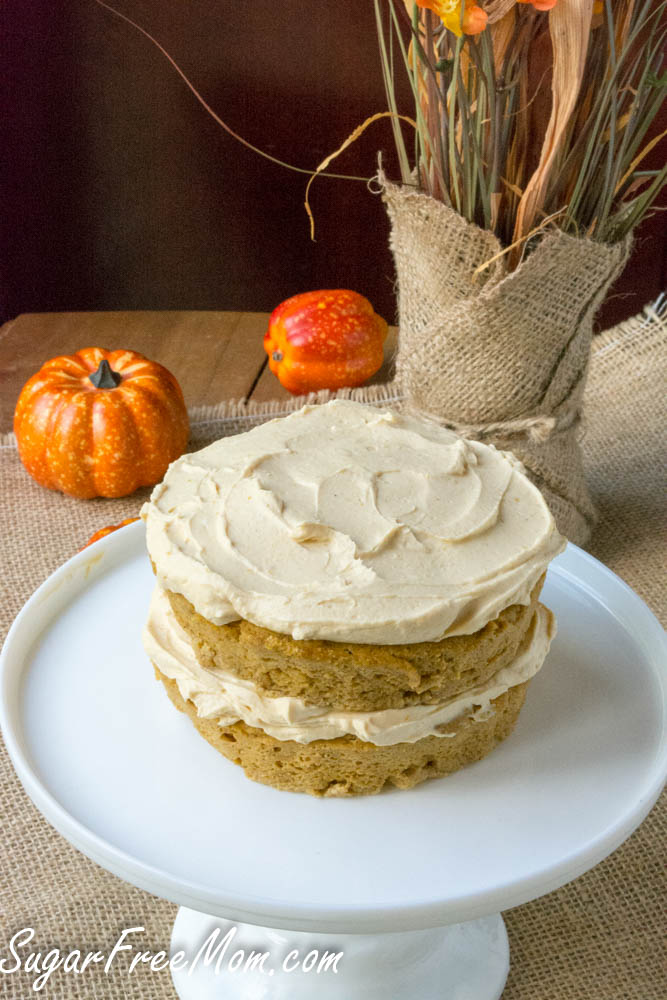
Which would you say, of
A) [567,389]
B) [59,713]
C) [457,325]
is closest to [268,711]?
[59,713]

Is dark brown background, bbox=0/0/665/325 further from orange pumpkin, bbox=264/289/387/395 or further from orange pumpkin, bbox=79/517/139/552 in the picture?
orange pumpkin, bbox=79/517/139/552

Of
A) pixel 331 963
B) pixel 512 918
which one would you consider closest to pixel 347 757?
pixel 331 963

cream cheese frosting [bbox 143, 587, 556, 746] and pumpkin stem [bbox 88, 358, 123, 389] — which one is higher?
cream cheese frosting [bbox 143, 587, 556, 746]

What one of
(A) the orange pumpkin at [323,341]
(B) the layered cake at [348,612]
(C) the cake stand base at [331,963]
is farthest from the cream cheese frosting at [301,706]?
(A) the orange pumpkin at [323,341]

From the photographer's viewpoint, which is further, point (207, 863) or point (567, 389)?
point (567, 389)

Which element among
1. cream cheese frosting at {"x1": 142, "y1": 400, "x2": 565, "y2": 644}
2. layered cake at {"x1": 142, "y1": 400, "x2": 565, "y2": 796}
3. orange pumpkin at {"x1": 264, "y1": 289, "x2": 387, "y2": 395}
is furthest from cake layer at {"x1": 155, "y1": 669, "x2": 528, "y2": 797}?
orange pumpkin at {"x1": 264, "y1": 289, "x2": 387, "y2": 395}

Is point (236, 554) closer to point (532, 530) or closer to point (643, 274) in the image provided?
point (532, 530)
